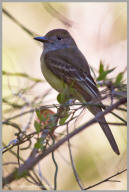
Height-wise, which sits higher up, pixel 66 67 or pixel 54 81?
pixel 66 67

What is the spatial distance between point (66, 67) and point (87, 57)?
0.51 meters

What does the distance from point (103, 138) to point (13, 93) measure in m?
0.96

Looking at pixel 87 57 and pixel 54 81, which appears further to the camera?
pixel 87 57

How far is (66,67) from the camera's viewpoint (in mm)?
3055

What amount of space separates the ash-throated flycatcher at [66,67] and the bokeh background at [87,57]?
0.35ft

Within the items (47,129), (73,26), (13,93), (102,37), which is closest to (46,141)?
(47,129)

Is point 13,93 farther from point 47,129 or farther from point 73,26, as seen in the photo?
point 47,129

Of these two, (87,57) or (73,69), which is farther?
(87,57)

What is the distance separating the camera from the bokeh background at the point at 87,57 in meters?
2.76

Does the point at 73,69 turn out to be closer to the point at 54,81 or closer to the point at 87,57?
the point at 54,81

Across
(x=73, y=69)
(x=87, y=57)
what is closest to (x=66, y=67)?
(x=73, y=69)

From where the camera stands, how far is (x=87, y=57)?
3.51 metres

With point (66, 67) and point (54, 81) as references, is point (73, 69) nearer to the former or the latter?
point (66, 67)

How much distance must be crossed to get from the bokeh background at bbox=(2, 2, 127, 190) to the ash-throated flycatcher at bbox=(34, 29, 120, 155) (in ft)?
0.35
